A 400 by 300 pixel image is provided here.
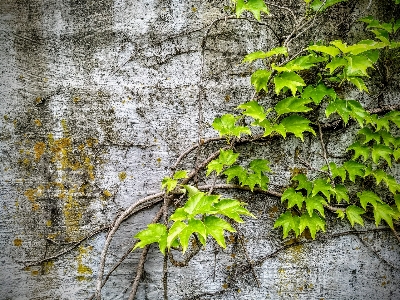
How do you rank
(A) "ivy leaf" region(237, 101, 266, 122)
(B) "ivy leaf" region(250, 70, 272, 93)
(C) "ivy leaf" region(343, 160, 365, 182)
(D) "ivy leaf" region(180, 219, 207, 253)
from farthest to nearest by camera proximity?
(C) "ivy leaf" region(343, 160, 365, 182) < (B) "ivy leaf" region(250, 70, 272, 93) < (A) "ivy leaf" region(237, 101, 266, 122) < (D) "ivy leaf" region(180, 219, 207, 253)

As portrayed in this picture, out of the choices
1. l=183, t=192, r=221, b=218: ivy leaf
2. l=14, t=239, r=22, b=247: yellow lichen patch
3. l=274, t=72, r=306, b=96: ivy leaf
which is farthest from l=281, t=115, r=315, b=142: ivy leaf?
l=14, t=239, r=22, b=247: yellow lichen patch

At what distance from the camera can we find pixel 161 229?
168cm

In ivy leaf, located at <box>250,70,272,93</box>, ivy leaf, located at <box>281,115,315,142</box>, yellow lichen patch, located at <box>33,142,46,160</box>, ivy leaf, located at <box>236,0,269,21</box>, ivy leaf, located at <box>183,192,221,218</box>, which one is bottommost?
ivy leaf, located at <box>183,192,221,218</box>

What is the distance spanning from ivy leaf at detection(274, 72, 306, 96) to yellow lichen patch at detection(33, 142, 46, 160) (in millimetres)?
1502

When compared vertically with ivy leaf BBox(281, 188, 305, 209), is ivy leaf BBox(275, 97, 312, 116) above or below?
above

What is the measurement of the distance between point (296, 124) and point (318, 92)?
9.6 inches

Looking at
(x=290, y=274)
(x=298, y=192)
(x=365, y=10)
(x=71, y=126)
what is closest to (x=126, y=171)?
(x=71, y=126)

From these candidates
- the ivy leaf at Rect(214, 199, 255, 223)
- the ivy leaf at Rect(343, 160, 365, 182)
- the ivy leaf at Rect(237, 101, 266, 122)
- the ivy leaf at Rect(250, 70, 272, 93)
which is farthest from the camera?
the ivy leaf at Rect(343, 160, 365, 182)

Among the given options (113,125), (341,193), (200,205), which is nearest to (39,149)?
(113,125)

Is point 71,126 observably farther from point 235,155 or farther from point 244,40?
point 244,40

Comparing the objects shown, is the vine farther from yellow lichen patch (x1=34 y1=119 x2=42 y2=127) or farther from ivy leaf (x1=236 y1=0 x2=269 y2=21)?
yellow lichen patch (x1=34 y1=119 x2=42 y2=127)

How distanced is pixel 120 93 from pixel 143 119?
0.23 meters

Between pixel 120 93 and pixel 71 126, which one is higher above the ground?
pixel 120 93

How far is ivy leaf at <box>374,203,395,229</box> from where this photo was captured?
202 centimetres
